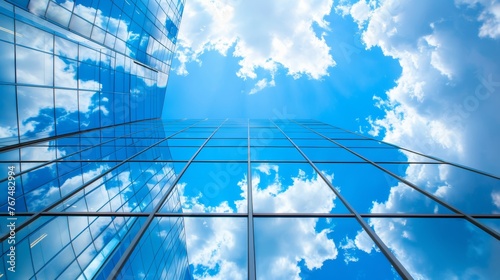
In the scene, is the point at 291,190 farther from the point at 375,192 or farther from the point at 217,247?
the point at 217,247

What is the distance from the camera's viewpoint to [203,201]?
6031 mm

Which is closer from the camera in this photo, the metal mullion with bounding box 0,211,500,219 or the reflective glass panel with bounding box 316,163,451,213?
the metal mullion with bounding box 0,211,500,219

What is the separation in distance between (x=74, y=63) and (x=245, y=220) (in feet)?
42.3

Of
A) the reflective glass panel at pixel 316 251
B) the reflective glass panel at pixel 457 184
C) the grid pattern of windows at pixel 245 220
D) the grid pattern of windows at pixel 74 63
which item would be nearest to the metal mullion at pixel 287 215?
the grid pattern of windows at pixel 245 220

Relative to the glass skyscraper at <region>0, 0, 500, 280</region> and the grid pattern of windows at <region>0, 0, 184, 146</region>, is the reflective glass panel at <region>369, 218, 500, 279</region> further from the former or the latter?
the grid pattern of windows at <region>0, 0, 184, 146</region>

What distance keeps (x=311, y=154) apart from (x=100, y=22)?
1457 centimetres

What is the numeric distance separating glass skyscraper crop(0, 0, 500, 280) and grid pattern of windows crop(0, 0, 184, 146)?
85 mm

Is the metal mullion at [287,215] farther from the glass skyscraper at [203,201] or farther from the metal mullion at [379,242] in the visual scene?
the metal mullion at [379,242]

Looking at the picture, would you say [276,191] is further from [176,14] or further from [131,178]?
[176,14]

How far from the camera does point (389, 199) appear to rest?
6.23m

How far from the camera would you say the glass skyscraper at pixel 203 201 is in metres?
4.36

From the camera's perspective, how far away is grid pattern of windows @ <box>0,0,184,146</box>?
9.66 m

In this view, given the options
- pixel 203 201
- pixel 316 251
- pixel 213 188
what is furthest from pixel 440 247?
pixel 213 188

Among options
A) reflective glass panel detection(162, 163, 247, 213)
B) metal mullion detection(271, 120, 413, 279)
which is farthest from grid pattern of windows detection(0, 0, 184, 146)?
metal mullion detection(271, 120, 413, 279)
